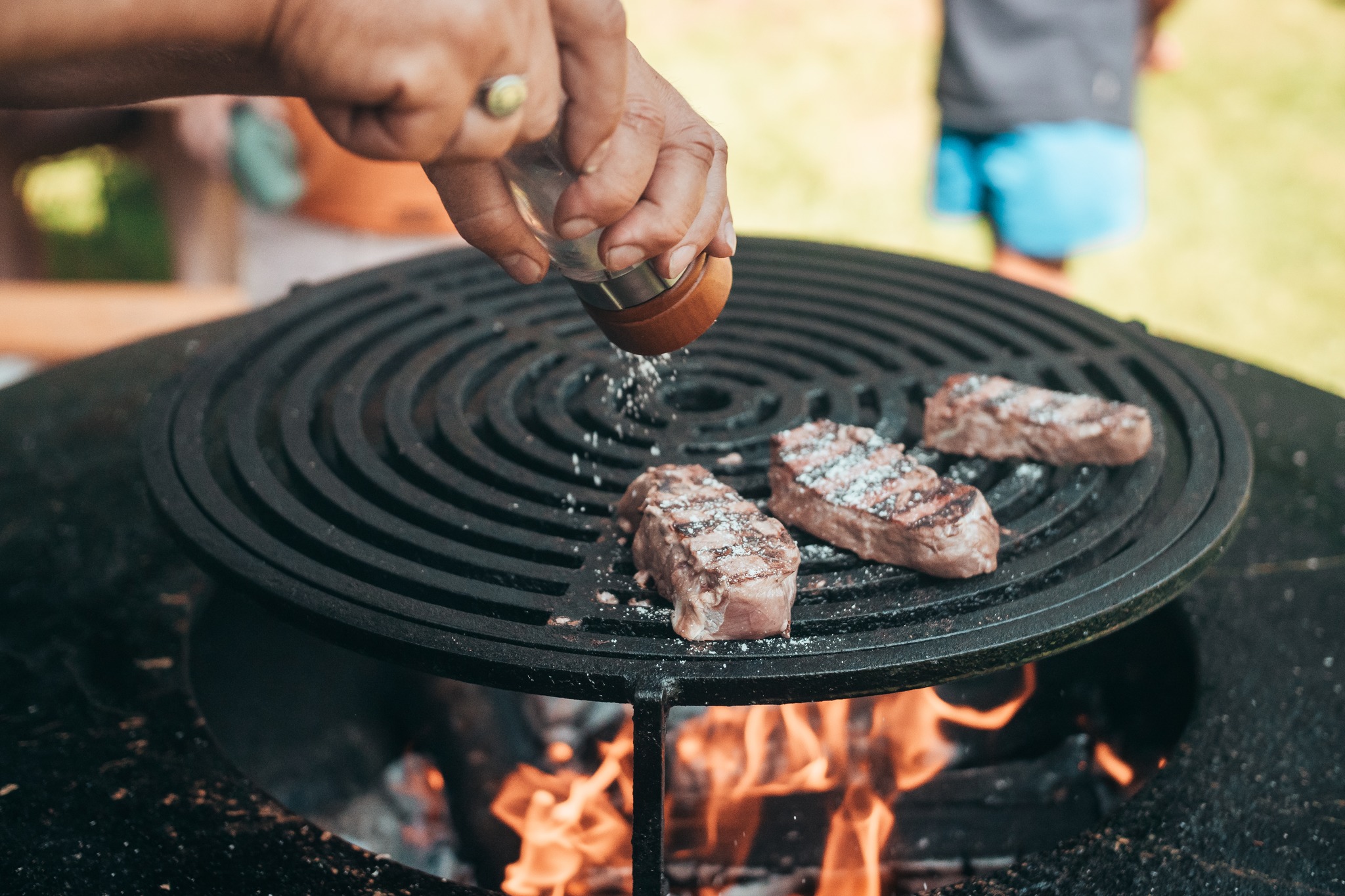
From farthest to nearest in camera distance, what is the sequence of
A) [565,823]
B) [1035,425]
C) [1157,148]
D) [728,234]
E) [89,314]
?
[1157,148] < [89,314] < [565,823] < [1035,425] < [728,234]

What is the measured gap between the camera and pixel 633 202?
47.7 inches

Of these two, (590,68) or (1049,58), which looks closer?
(590,68)

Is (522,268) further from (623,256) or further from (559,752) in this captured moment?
(559,752)

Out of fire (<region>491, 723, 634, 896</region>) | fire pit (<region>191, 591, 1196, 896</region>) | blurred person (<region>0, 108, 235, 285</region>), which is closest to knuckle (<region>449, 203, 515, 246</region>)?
fire (<region>491, 723, 634, 896</region>)

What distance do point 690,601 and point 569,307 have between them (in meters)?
1.26

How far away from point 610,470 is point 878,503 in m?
0.47

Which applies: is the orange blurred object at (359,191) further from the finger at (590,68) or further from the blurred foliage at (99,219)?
the finger at (590,68)

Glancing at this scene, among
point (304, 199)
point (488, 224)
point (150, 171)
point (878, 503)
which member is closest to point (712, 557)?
point (878, 503)

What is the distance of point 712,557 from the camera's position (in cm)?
128

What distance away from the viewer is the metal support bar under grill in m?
1.20

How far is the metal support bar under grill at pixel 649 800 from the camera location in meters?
1.20

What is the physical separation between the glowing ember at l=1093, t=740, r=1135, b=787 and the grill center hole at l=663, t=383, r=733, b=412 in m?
0.93

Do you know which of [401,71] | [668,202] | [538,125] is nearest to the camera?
[401,71]

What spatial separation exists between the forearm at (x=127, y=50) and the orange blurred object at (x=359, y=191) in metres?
2.99
